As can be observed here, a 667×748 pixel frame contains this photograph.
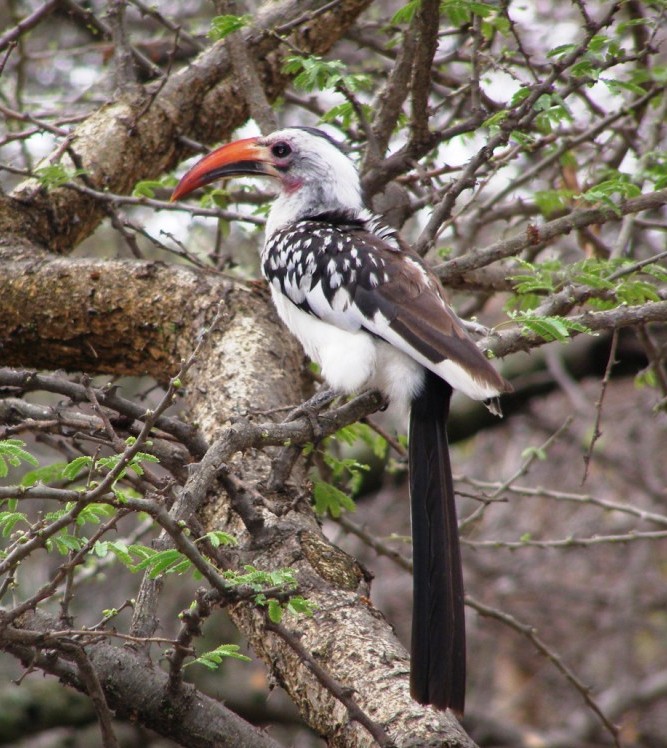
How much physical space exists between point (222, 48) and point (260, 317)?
125 centimetres

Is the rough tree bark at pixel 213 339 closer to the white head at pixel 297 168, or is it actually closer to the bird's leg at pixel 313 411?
the bird's leg at pixel 313 411

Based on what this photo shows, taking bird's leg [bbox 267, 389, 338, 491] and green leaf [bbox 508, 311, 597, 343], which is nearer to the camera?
green leaf [bbox 508, 311, 597, 343]

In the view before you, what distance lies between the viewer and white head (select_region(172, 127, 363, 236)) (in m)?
3.26

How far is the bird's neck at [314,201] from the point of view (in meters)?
3.26

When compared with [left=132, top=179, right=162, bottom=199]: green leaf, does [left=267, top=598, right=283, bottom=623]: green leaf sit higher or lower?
lower

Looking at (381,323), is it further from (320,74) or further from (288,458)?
(320,74)

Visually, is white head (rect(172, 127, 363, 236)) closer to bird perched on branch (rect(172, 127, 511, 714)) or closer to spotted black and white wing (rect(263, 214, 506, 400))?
bird perched on branch (rect(172, 127, 511, 714))

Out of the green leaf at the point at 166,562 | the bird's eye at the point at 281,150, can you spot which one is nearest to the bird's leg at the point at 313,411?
the green leaf at the point at 166,562

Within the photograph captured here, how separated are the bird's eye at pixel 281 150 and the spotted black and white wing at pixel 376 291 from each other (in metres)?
0.46

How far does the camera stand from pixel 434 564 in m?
2.08

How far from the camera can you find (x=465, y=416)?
499 centimetres

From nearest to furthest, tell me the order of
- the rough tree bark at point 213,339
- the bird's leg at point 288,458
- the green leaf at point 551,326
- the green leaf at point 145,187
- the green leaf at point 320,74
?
the rough tree bark at point 213,339
the green leaf at point 551,326
the bird's leg at point 288,458
the green leaf at point 320,74
the green leaf at point 145,187

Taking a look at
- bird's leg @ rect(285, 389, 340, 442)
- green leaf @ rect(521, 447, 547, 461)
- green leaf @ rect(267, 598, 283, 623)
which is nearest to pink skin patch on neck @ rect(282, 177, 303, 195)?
bird's leg @ rect(285, 389, 340, 442)

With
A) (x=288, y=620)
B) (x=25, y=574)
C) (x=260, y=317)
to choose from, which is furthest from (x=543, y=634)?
(x=288, y=620)
